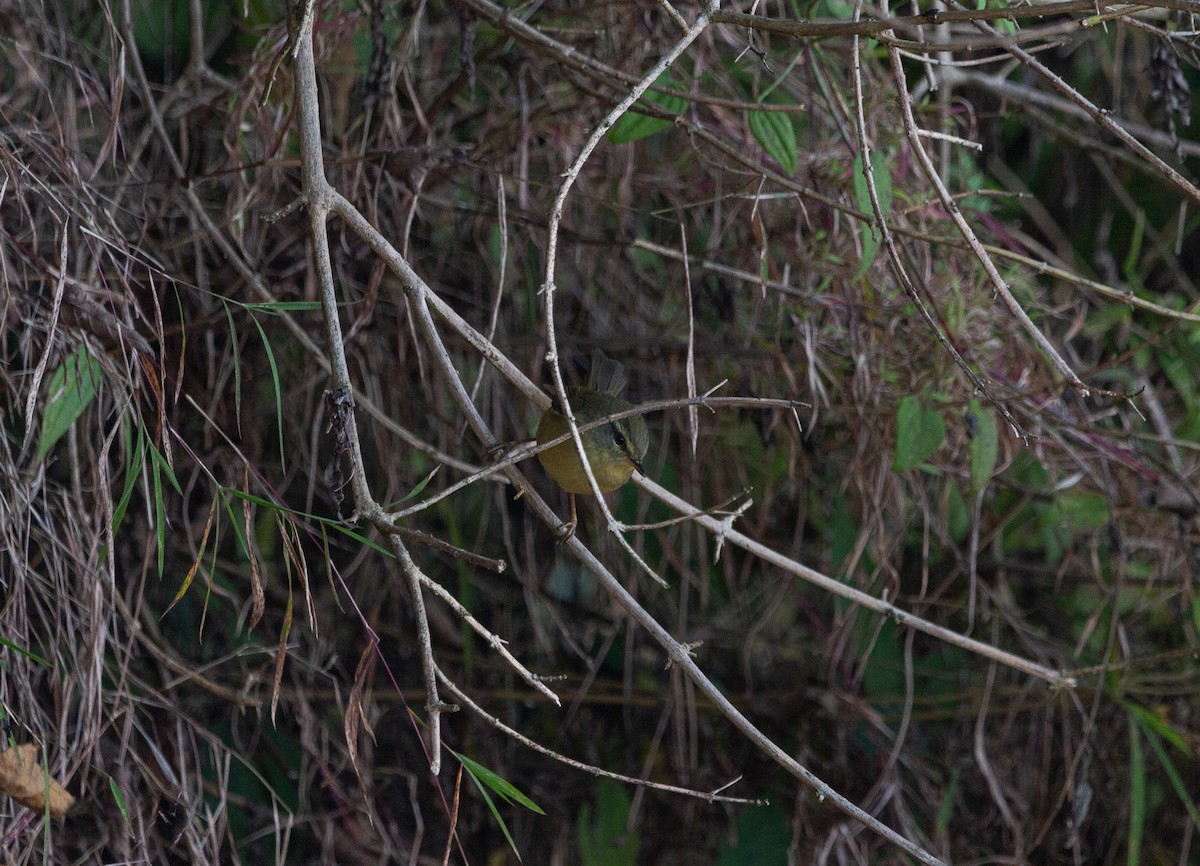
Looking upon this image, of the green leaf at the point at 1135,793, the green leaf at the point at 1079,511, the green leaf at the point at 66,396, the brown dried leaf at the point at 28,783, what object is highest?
the green leaf at the point at 66,396

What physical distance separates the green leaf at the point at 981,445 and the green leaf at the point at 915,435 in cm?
11

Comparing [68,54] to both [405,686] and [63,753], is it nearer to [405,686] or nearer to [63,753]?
[63,753]

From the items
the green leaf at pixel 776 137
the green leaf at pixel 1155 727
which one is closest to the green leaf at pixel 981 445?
the green leaf at pixel 776 137

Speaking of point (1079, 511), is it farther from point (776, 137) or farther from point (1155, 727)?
point (776, 137)

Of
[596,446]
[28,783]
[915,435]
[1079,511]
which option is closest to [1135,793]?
[1079,511]

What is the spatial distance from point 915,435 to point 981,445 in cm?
17

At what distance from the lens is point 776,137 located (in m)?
2.02

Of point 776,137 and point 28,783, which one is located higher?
point 776,137

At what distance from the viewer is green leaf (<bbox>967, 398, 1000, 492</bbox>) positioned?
2240 millimetres

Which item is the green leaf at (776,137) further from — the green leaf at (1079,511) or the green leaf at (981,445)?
the green leaf at (1079,511)

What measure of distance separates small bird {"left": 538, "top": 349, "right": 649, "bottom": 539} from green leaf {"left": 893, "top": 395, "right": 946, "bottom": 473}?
19.7 inches

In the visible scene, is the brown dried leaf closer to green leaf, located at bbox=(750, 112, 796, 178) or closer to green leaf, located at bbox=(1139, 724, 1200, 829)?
green leaf, located at bbox=(750, 112, 796, 178)

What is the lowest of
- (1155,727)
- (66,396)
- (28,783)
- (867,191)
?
(1155,727)

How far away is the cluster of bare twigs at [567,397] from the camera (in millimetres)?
2006
